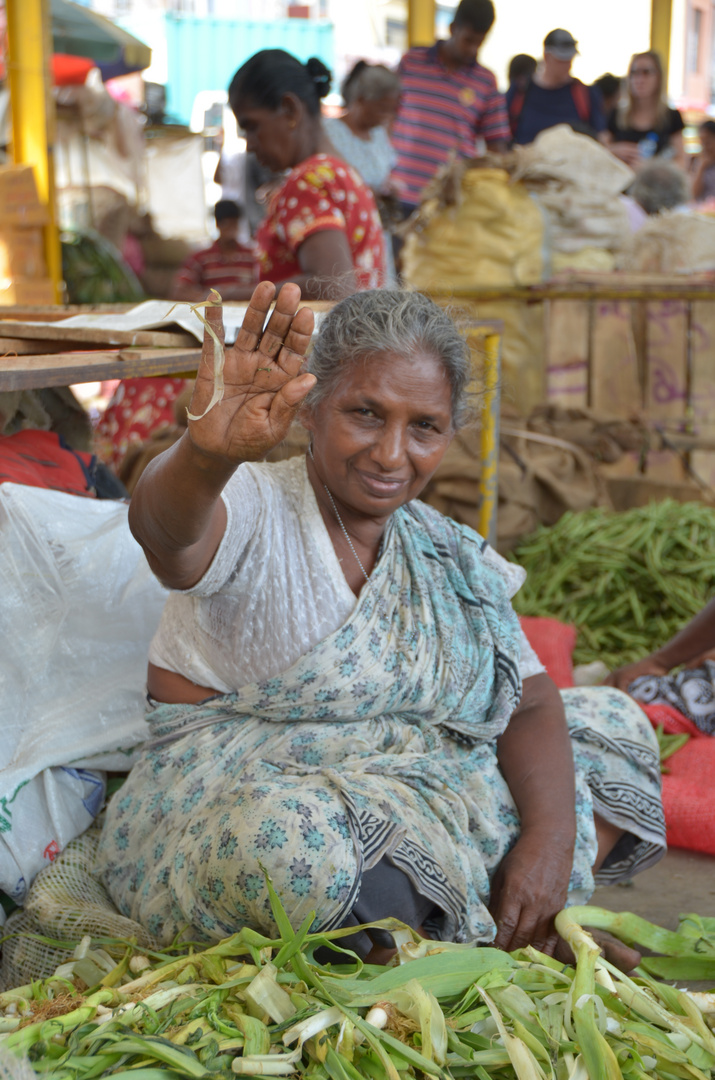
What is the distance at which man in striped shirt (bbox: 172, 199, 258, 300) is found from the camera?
21.7 ft

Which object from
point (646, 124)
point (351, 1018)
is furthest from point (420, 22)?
point (351, 1018)

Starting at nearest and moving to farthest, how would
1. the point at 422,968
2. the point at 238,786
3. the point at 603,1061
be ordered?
1. the point at 603,1061
2. the point at 422,968
3. the point at 238,786

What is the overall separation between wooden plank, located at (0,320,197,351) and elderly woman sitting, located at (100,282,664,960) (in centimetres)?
59

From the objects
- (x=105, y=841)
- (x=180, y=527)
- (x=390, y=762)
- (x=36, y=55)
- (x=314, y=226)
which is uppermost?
(x=36, y=55)

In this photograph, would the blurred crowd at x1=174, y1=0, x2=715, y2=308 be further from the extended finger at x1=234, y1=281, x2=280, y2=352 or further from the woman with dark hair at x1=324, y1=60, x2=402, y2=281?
the extended finger at x1=234, y1=281, x2=280, y2=352

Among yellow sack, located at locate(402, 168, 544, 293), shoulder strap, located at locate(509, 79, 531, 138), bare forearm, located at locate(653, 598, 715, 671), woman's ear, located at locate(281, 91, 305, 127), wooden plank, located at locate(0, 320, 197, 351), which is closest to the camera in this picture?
wooden plank, located at locate(0, 320, 197, 351)

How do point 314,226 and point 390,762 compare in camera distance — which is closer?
point 390,762

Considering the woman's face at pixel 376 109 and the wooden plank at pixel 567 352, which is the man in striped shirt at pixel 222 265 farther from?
the wooden plank at pixel 567 352

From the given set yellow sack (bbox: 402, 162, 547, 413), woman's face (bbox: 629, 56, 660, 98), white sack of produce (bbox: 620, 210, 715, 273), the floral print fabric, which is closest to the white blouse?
the floral print fabric

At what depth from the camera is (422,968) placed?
1.42 m

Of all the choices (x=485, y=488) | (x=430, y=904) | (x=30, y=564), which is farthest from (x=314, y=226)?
(x=430, y=904)

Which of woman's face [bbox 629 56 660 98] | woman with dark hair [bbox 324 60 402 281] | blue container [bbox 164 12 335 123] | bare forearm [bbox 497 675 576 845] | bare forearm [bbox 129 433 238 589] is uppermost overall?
blue container [bbox 164 12 335 123]

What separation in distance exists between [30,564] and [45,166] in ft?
11.7

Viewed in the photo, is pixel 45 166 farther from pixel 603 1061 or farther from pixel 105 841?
pixel 603 1061
